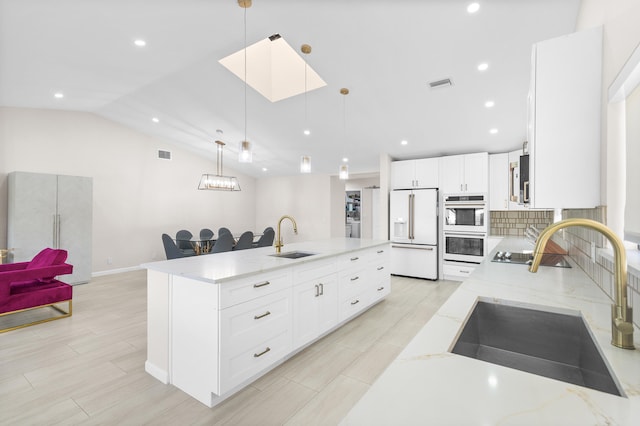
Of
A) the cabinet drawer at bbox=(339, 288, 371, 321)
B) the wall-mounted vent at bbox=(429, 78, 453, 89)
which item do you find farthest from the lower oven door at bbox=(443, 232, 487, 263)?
the wall-mounted vent at bbox=(429, 78, 453, 89)

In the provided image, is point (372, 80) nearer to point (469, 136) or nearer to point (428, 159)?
point (469, 136)

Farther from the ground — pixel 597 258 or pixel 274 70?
pixel 274 70

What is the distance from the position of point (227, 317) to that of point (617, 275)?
75.4 inches

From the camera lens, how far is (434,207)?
17.5ft

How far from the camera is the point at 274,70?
4641 mm

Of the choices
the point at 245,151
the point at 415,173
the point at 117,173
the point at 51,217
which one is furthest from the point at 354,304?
the point at 117,173

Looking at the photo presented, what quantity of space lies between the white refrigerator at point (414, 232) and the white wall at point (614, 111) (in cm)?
406

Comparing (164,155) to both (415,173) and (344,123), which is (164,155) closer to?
(344,123)

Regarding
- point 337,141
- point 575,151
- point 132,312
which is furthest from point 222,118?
point 575,151

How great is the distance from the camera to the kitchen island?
195cm

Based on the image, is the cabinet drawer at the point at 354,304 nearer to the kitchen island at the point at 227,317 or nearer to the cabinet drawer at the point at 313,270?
the kitchen island at the point at 227,317

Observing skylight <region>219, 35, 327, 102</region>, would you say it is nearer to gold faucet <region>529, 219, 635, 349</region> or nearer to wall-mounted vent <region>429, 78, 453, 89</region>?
wall-mounted vent <region>429, 78, 453, 89</region>

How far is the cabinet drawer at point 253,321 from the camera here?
1966 mm

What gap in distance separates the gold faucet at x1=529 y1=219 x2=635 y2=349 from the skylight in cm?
370
